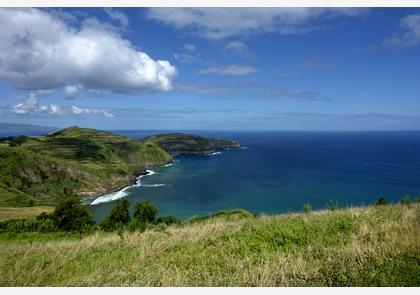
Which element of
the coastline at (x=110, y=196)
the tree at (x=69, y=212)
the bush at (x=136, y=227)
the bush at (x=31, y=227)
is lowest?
the coastline at (x=110, y=196)

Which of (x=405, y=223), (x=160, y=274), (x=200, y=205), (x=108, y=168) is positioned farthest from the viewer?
(x=108, y=168)

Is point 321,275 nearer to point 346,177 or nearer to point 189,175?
point 346,177

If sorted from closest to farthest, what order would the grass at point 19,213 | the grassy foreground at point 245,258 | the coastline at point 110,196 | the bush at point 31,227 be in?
1. the grassy foreground at point 245,258
2. the bush at point 31,227
3. the grass at point 19,213
4. the coastline at point 110,196

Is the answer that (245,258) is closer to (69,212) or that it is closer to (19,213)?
(69,212)

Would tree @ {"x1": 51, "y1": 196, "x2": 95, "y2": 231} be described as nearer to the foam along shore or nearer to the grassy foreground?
the foam along shore

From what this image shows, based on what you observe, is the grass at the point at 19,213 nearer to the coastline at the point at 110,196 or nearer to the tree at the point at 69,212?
the tree at the point at 69,212

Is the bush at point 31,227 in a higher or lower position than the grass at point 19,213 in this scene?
higher

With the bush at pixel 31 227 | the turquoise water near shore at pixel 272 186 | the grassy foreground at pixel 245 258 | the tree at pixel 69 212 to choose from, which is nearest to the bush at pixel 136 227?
the grassy foreground at pixel 245 258

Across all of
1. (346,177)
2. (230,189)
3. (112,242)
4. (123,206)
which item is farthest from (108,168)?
(112,242)

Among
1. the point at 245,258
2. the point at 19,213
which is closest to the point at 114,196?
the point at 19,213
